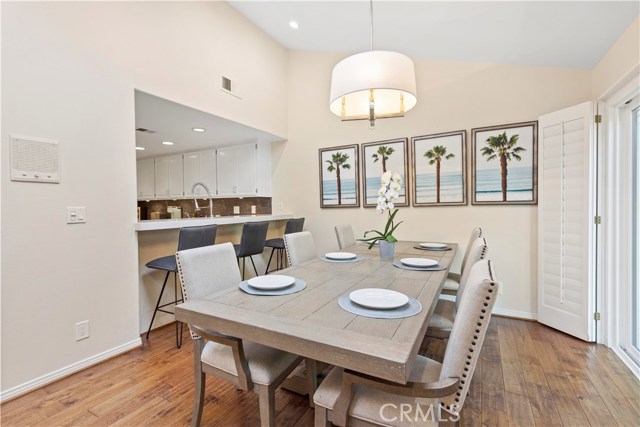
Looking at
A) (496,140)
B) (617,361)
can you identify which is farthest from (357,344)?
(496,140)

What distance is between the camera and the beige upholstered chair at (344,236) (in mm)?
2785

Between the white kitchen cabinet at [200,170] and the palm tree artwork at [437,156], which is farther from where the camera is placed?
the white kitchen cabinet at [200,170]

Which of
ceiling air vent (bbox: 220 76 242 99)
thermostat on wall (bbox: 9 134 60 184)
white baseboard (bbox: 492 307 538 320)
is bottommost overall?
white baseboard (bbox: 492 307 538 320)

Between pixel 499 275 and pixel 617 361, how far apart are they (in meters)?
1.01

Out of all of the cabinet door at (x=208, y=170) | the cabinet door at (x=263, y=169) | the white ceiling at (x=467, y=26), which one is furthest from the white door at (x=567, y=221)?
the cabinet door at (x=208, y=170)

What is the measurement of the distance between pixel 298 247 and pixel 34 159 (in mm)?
1807

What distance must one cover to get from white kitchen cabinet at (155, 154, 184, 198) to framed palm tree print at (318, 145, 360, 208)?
2.65 m

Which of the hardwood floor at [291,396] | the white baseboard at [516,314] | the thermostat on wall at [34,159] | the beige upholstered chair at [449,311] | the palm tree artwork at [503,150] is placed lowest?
the hardwood floor at [291,396]

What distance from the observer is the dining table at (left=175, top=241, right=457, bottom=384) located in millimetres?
823

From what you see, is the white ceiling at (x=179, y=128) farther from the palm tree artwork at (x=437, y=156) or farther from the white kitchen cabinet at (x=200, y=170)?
the palm tree artwork at (x=437, y=156)

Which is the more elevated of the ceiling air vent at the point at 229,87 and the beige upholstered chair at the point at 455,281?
the ceiling air vent at the point at 229,87

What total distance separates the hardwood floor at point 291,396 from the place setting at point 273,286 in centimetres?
75

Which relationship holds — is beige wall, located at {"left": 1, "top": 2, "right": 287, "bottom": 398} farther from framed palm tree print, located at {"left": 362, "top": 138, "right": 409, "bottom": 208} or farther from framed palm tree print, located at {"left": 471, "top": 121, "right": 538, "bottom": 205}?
framed palm tree print, located at {"left": 471, "top": 121, "right": 538, "bottom": 205}

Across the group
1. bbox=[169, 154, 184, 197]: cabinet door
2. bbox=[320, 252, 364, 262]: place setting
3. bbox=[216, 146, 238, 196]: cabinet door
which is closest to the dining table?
bbox=[320, 252, 364, 262]: place setting
